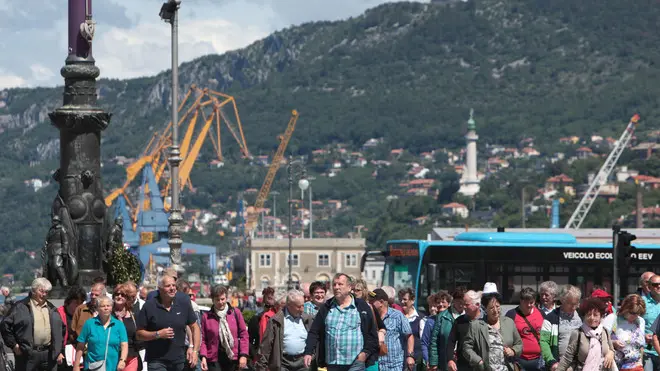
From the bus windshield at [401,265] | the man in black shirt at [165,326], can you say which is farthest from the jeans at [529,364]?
the bus windshield at [401,265]

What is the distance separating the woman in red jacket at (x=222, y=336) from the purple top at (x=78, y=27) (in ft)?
45.6

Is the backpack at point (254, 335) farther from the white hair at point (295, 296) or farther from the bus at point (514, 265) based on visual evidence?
the bus at point (514, 265)

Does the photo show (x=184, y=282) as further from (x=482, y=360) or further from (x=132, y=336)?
(x=482, y=360)

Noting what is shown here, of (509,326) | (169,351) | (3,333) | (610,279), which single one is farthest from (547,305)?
(610,279)

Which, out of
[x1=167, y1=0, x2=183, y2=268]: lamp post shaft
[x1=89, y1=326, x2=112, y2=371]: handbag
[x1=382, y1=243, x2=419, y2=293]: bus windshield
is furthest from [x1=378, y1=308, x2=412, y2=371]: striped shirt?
[x1=382, y1=243, x2=419, y2=293]: bus windshield

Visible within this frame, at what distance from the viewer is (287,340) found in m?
17.3

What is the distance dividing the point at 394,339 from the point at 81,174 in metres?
14.4

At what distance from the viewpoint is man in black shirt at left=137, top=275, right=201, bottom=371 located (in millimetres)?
15914

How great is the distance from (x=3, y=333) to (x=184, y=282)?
198cm

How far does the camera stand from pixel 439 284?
32000mm

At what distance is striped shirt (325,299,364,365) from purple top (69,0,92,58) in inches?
664

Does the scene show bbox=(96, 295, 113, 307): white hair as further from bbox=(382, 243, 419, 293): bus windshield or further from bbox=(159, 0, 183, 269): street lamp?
bbox=(382, 243, 419, 293): bus windshield

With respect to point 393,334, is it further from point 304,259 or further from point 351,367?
point 304,259

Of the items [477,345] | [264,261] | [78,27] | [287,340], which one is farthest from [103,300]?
[264,261]
